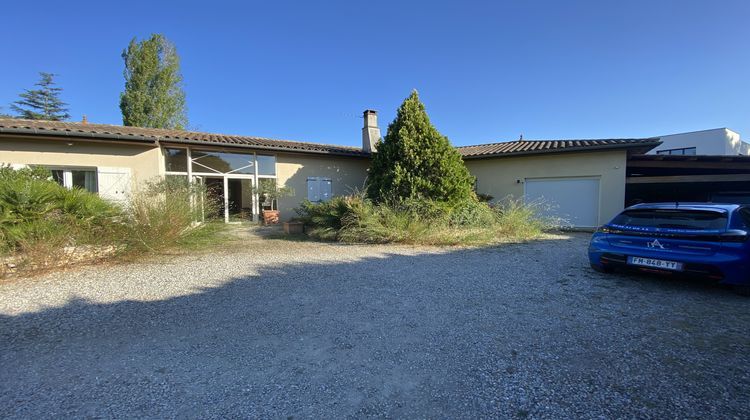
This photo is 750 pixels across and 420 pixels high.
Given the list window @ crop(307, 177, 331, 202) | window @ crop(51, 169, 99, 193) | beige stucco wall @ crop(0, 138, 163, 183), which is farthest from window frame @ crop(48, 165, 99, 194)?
window @ crop(307, 177, 331, 202)

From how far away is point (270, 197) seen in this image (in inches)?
487

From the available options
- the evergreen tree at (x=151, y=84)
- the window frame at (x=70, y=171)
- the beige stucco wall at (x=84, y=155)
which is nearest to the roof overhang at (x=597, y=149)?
the beige stucco wall at (x=84, y=155)

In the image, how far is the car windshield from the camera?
14.6 ft

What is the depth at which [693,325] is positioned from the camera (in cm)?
344

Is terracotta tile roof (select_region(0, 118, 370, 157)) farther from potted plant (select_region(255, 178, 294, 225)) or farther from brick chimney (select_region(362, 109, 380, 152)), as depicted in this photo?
brick chimney (select_region(362, 109, 380, 152))

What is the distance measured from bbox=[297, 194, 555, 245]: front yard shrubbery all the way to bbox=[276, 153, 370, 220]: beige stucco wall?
2228 mm

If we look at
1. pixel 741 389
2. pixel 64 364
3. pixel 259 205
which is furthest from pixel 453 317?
pixel 259 205

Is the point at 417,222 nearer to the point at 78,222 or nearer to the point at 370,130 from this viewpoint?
the point at 78,222

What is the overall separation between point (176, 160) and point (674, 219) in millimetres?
12904

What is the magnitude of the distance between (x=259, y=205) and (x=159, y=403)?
35.4 ft

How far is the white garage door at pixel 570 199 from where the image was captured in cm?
1235

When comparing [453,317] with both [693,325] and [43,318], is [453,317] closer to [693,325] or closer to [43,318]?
[693,325]

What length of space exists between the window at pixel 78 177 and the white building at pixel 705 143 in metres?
32.8

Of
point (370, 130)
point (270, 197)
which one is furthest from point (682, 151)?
point (270, 197)
